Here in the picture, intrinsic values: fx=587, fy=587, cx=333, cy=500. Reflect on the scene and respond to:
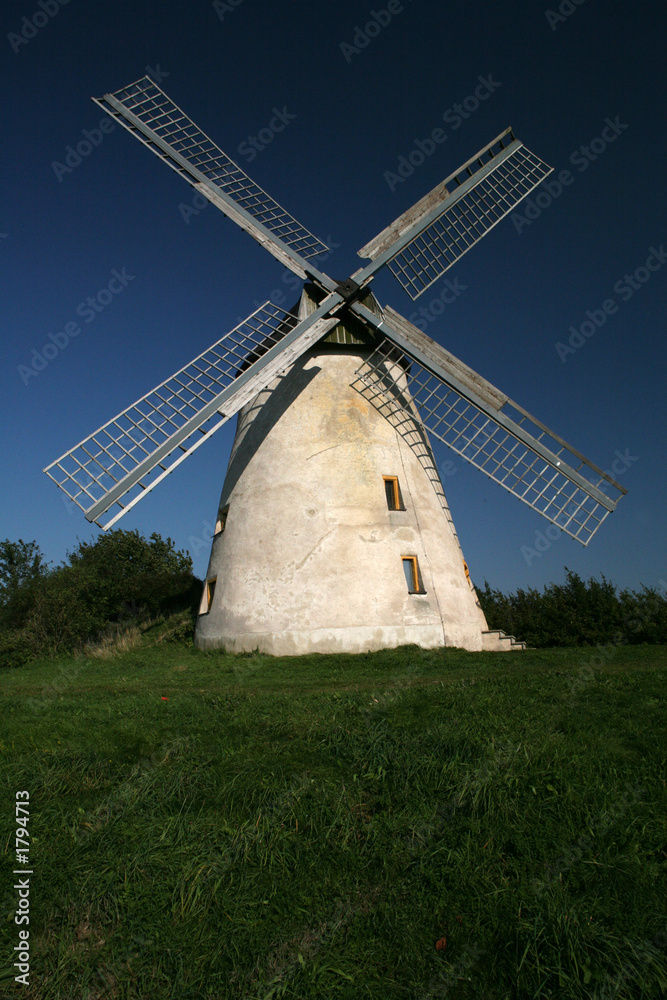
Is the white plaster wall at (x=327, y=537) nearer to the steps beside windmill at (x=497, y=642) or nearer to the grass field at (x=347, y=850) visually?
the steps beside windmill at (x=497, y=642)

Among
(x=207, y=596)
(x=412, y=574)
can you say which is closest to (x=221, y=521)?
(x=207, y=596)

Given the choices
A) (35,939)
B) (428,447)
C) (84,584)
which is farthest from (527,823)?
(84,584)

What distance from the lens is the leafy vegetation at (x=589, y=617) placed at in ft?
63.3

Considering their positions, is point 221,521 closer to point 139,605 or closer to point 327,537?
point 327,537

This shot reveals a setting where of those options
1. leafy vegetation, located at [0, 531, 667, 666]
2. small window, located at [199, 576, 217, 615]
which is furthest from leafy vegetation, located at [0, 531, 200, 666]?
small window, located at [199, 576, 217, 615]

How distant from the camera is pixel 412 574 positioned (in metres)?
13.1

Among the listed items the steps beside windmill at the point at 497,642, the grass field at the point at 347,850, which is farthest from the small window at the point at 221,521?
the grass field at the point at 347,850

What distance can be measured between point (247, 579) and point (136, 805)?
8.55 m

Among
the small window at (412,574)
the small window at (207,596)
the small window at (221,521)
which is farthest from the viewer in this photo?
the small window at (221,521)

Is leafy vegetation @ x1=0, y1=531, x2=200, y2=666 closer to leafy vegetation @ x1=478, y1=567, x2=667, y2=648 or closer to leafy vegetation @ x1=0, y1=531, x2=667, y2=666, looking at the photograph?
leafy vegetation @ x1=0, y1=531, x2=667, y2=666

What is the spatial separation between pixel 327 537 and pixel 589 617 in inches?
479

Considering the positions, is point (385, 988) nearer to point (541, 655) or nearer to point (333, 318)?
point (541, 655)

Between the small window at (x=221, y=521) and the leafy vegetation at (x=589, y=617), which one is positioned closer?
the small window at (x=221, y=521)

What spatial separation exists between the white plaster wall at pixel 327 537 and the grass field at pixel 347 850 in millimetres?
5974
